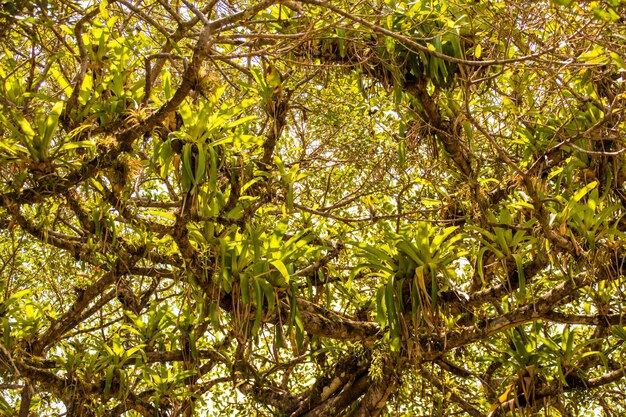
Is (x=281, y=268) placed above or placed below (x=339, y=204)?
below

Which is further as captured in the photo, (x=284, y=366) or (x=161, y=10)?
(x=161, y=10)

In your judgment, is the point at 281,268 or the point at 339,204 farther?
the point at 339,204

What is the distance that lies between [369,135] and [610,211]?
171 centimetres

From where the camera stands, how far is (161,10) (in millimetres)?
4898

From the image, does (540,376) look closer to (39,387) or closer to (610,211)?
(610,211)

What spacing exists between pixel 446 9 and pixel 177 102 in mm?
1282

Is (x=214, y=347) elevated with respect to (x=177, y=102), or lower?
lower

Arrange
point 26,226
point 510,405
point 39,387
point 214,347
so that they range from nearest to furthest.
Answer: point 26,226 → point 510,405 → point 39,387 → point 214,347

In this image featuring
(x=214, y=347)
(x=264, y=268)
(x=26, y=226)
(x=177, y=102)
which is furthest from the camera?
(x=214, y=347)

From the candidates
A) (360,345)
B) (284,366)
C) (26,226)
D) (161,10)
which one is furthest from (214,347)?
(161,10)

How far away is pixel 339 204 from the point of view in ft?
13.5

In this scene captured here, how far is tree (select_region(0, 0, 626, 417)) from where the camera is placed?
9.95 ft

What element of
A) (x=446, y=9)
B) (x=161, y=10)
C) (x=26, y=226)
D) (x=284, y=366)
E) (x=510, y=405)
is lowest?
(x=510, y=405)

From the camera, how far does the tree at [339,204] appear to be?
9.95ft
